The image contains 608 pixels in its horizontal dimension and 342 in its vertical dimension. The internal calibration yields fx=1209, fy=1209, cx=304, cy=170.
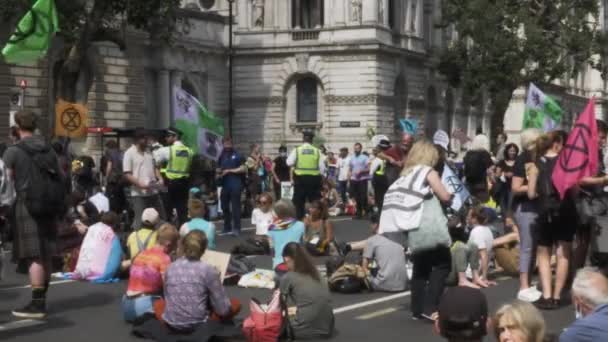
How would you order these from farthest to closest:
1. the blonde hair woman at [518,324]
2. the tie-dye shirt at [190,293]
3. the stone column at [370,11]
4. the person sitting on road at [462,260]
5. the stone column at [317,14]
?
the stone column at [317,14] → the stone column at [370,11] → the person sitting on road at [462,260] → the tie-dye shirt at [190,293] → the blonde hair woman at [518,324]

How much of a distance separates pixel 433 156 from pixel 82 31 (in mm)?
23318

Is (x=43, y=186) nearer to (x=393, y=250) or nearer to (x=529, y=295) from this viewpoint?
(x=393, y=250)

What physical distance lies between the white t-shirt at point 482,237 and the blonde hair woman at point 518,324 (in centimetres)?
918

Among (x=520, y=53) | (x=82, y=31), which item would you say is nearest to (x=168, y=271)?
(x=82, y=31)

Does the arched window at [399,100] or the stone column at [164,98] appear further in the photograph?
the arched window at [399,100]

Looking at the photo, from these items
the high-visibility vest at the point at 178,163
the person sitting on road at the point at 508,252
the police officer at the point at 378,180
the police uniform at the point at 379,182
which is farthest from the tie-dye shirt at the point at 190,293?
the police uniform at the point at 379,182

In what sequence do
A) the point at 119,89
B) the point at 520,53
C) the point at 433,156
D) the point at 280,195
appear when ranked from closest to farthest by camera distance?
1. the point at 433,156
2. the point at 280,195
3. the point at 119,89
4. the point at 520,53

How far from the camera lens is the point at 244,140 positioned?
58.6 m

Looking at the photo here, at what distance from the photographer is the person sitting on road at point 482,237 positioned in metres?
14.3

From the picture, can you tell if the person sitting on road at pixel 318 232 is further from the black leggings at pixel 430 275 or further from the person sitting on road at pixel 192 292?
the person sitting on road at pixel 192 292

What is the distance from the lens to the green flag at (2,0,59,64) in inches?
596

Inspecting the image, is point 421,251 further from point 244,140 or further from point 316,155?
point 244,140

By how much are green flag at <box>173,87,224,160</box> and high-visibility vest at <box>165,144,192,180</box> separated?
2665 mm

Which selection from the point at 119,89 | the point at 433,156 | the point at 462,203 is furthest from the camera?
the point at 119,89
